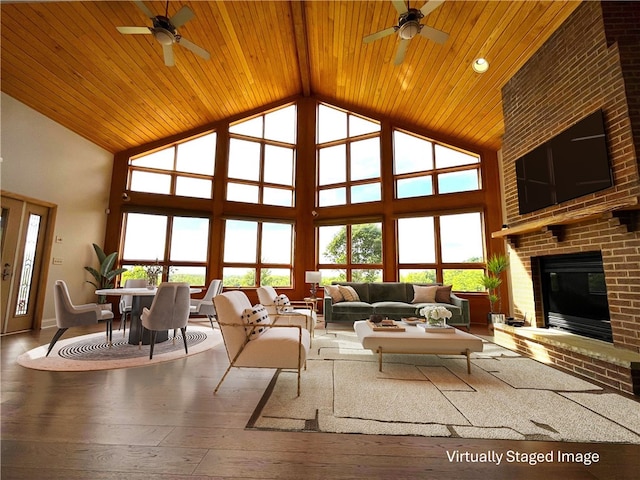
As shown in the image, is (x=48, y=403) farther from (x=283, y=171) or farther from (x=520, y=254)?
(x=283, y=171)

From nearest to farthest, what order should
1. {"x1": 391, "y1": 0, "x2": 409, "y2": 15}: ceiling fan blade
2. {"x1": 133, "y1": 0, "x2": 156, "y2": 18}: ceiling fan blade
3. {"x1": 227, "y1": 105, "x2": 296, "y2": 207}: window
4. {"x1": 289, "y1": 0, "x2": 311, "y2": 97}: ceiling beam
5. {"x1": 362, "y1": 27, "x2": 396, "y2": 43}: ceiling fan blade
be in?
{"x1": 133, "y1": 0, "x2": 156, "y2": 18}: ceiling fan blade, {"x1": 391, "y1": 0, "x2": 409, "y2": 15}: ceiling fan blade, {"x1": 362, "y1": 27, "x2": 396, "y2": 43}: ceiling fan blade, {"x1": 289, "y1": 0, "x2": 311, "y2": 97}: ceiling beam, {"x1": 227, "y1": 105, "x2": 296, "y2": 207}: window

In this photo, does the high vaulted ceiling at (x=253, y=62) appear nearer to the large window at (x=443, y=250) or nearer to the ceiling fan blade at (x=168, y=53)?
the ceiling fan blade at (x=168, y=53)

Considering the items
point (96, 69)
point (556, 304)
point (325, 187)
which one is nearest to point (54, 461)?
point (556, 304)

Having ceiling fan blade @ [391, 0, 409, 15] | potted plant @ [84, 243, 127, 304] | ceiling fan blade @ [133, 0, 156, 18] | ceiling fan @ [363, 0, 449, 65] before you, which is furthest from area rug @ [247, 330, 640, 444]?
potted plant @ [84, 243, 127, 304]

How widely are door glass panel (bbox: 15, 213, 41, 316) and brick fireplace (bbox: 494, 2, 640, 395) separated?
772 centimetres

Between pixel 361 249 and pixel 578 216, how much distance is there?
4372 millimetres

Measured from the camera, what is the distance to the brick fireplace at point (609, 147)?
2602 mm

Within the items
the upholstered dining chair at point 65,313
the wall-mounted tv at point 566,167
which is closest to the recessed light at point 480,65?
the wall-mounted tv at point 566,167

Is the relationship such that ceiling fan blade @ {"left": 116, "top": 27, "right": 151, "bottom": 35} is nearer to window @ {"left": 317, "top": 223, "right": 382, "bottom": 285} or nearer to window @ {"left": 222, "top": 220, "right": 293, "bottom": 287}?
window @ {"left": 222, "top": 220, "right": 293, "bottom": 287}

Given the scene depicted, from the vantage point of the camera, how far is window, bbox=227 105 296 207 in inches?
285

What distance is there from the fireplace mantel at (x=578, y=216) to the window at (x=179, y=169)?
6437 mm

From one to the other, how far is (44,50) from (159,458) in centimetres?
553

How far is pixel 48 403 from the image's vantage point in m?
2.10

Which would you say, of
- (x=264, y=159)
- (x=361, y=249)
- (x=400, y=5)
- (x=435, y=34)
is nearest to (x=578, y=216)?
(x=435, y=34)
